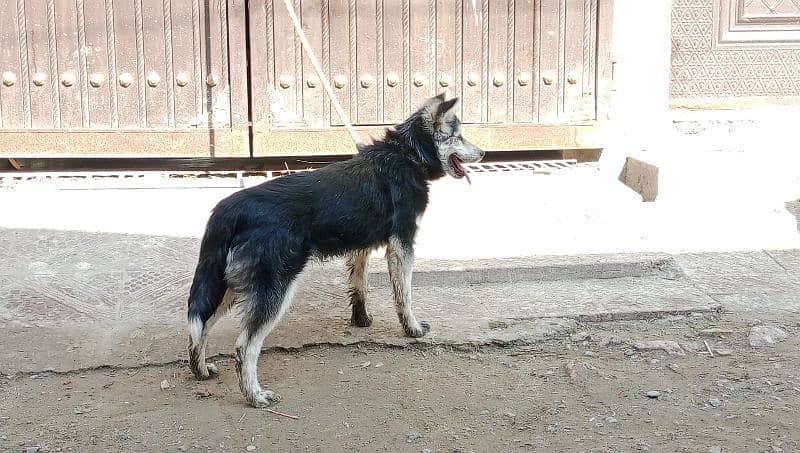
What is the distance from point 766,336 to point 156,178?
4344 millimetres

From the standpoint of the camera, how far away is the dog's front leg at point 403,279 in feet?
13.5

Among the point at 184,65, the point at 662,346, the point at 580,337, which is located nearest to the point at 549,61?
the point at 184,65

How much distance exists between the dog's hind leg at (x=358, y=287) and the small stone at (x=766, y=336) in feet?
6.10

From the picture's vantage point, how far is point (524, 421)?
11.4ft

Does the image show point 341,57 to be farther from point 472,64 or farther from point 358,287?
point 358,287

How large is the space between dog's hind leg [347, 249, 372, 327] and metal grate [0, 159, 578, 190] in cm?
196

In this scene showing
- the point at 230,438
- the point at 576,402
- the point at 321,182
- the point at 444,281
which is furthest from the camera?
the point at 444,281

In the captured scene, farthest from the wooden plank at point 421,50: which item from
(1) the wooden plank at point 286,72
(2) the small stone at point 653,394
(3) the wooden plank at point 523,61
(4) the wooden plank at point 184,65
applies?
(2) the small stone at point 653,394

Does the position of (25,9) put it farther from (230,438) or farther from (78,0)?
(230,438)

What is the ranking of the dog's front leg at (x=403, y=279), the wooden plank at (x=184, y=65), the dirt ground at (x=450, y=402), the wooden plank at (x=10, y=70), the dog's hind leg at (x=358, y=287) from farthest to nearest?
1. the wooden plank at (x=184, y=65)
2. the wooden plank at (x=10, y=70)
3. the dog's hind leg at (x=358, y=287)
4. the dog's front leg at (x=403, y=279)
5. the dirt ground at (x=450, y=402)

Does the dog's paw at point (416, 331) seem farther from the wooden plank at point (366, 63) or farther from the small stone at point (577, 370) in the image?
the wooden plank at point (366, 63)

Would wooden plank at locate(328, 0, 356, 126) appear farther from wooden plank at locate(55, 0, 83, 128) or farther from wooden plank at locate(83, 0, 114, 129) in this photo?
wooden plank at locate(55, 0, 83, 128)

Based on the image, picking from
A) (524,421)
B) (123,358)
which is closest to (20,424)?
(123,358)

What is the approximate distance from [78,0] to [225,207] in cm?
342
